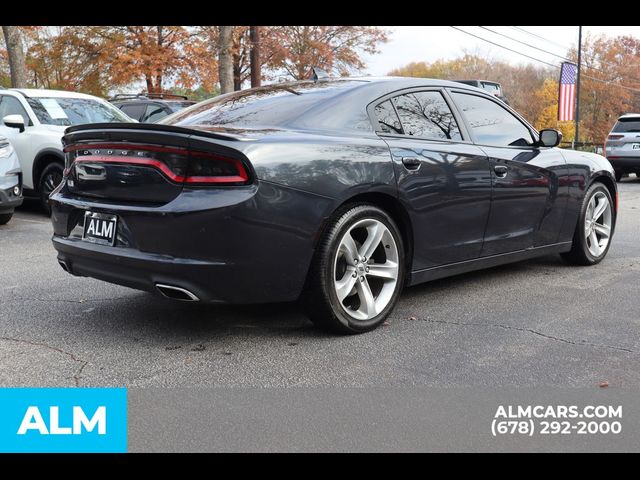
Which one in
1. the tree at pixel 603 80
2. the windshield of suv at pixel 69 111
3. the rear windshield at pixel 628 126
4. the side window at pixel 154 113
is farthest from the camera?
the tree at pixel 603 80

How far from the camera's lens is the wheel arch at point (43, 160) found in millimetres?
8991

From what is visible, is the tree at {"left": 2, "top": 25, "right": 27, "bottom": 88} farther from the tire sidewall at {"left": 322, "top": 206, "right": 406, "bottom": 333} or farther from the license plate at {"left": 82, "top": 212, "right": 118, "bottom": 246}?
the tire sidewall at {"left": 322, "top": 206, "right": 406, "bottom": 333}

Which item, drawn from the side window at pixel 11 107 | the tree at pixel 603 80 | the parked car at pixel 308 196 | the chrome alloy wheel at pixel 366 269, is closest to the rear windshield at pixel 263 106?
the parked car at pixel 308 196

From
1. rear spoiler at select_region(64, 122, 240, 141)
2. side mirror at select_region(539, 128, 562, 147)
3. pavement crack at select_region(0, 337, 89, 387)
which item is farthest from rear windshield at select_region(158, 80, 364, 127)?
side mirror at select_region(539, 128, 562, 147)

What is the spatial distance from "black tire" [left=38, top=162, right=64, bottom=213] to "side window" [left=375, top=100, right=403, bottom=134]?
583 cm

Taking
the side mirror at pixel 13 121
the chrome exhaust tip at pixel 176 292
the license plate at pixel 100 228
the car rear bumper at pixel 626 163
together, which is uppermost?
the side mirror at pixel 13 121

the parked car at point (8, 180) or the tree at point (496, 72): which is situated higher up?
the tree at point (496, 72)

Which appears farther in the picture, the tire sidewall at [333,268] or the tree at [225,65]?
the tree at [225,65]

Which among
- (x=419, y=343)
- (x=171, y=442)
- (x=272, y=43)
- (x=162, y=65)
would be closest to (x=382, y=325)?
(x=419, y=343)

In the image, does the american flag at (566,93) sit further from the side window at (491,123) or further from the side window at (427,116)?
the side window at (427,116)

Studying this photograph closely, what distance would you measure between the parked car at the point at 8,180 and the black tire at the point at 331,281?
5.21 meters

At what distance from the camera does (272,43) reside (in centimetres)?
3700

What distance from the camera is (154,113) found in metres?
12.7

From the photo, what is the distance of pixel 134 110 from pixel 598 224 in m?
9.62
